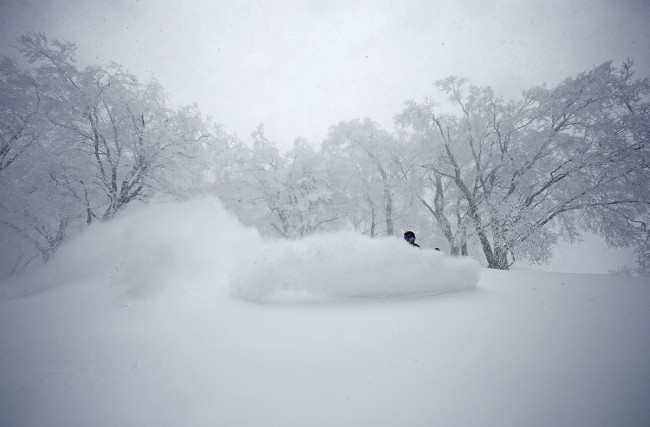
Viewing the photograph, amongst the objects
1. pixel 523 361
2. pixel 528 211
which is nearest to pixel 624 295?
pixel 523 361

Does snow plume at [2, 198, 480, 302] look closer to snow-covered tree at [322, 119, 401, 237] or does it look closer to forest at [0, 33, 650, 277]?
forest at [0, 33, 650, 277]

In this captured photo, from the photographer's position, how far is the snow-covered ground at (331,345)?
1782mm

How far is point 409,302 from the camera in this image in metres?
3.74

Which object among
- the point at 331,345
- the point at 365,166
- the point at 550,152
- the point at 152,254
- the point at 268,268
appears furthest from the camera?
the point at 365,166

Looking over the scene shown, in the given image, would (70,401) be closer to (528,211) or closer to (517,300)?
(517,300)

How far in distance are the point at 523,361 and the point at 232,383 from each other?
256cm

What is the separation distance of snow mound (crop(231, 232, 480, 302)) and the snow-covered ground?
24 mm

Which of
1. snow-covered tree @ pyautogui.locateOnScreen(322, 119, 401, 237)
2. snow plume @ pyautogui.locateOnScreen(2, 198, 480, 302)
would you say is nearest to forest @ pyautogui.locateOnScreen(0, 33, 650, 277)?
snow-covered tree @ pyautogui.locateOnScreen(322, 119, 401, 237)

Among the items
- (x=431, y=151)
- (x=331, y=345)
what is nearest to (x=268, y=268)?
(x=331, y=345)

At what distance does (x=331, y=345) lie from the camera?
8.39 ft

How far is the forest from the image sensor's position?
30.4 feet

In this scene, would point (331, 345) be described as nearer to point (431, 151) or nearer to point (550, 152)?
point (431, 151)

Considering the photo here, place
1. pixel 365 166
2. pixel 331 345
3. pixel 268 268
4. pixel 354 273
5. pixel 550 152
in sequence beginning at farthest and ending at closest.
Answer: pixel 365 166
pixel 550 152
pixel 268 268
pixel 354 273
pixel 331 345

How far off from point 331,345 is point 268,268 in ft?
6.53
